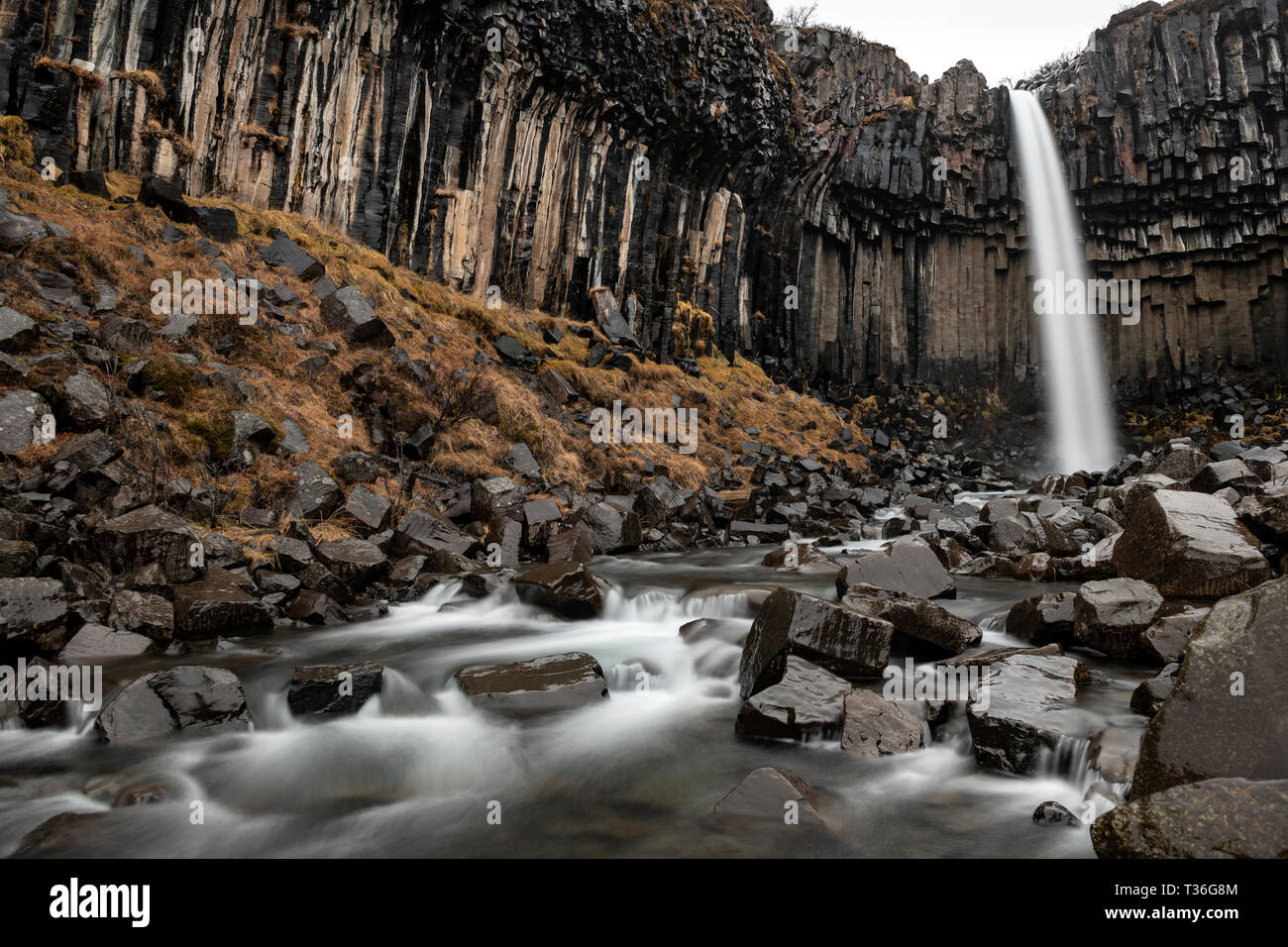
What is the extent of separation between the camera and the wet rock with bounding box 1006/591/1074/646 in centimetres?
639

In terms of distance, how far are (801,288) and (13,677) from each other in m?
30.1

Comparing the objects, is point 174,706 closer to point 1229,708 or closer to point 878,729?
point 878,729

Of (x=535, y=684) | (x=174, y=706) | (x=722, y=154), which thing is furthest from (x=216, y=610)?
(x=722, y=154)

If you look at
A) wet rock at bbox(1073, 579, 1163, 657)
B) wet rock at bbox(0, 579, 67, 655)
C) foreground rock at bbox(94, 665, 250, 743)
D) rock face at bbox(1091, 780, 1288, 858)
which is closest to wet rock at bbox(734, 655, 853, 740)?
rock face at bbox(1091, 780, 1288, 858)

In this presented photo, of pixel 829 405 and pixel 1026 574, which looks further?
pixel 829 405

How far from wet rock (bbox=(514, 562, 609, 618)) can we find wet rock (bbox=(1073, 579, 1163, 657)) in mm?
4882

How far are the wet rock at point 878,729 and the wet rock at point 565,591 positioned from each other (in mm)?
3976

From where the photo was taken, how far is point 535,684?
A: 18.8 feet

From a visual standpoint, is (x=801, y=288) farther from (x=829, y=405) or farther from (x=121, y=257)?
(x=121, y=257)

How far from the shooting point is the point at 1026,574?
Result: 9.83m

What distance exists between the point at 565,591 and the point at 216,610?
3.46 meters

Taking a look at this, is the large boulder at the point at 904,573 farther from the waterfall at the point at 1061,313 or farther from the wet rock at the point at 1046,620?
the waterfall at the point at 1061,313

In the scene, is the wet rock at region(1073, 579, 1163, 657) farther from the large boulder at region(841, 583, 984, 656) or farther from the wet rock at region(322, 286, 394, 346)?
the wet rock at region(322, 286, 394, 346)
